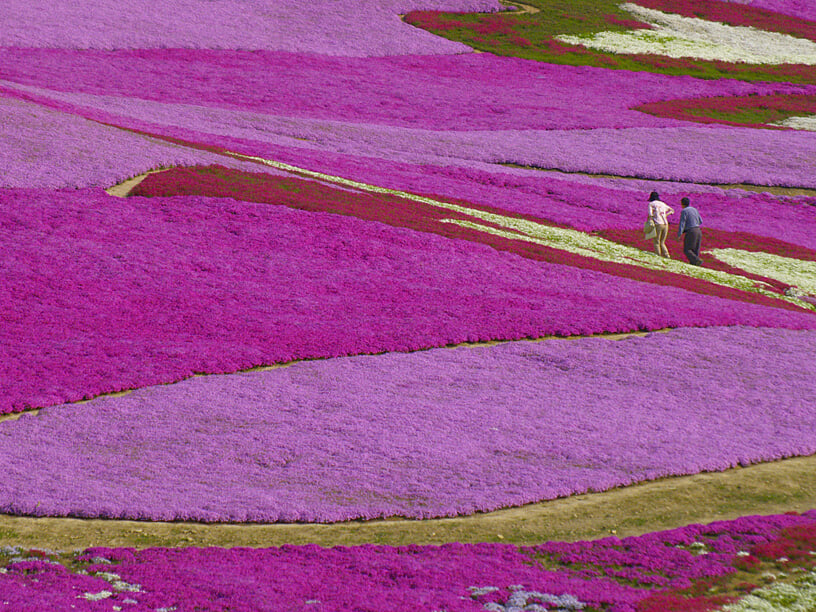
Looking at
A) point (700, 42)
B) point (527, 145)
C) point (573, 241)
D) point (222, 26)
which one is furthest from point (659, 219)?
point (700, 42)

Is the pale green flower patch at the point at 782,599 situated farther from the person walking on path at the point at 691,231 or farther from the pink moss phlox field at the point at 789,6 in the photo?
the pink moss phlox field at the point at 789,6

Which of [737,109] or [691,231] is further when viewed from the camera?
[737,109]

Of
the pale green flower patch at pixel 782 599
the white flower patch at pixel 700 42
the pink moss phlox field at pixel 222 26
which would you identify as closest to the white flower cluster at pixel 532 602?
the pale green flower patch at pixel 782 599

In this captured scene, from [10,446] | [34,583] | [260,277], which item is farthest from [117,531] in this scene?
[260,277]

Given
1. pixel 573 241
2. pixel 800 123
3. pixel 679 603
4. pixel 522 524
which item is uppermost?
pixel 800 123

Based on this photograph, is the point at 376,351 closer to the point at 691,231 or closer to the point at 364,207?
the point at 364,207

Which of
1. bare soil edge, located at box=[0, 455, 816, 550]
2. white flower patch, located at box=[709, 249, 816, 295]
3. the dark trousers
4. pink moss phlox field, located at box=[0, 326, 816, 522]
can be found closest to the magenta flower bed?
bare soil edge, located at box=[0, 455, 816, 550]
